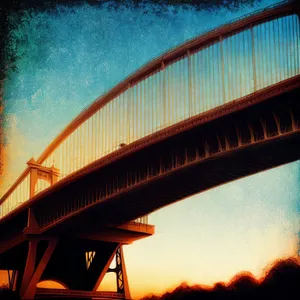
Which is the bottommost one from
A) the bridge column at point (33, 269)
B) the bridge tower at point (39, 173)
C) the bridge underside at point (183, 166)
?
the bridge column at point (33, 269)

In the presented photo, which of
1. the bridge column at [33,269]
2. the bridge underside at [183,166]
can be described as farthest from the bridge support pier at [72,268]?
the bridge underside at [183,166]

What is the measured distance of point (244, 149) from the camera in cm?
3653

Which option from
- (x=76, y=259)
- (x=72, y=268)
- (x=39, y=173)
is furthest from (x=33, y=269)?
(x=39, y=173)

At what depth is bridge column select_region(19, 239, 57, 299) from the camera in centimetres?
5348

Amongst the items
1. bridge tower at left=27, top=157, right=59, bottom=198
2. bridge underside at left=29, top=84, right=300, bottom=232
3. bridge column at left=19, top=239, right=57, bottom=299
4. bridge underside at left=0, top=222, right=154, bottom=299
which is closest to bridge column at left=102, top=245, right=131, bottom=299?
bridge underside at left=0, top=222, right=154, bottom=299

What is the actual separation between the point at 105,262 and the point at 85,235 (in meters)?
6.07

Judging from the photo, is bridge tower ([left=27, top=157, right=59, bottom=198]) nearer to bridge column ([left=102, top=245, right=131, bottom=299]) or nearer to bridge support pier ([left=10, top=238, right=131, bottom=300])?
bridge support pier ([left=10, top=238, right=131, bottom=300])

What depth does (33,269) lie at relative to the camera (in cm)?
5538

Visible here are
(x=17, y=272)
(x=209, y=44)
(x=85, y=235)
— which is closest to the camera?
(x=209, y=44)

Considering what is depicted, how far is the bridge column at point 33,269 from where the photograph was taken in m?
53.5

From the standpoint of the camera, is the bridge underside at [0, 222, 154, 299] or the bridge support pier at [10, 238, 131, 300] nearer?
the bridge support pier at [10, 238, 131, 300]

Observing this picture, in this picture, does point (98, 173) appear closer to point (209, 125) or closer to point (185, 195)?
point (185, 195)

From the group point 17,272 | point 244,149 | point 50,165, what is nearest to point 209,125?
point 244,149

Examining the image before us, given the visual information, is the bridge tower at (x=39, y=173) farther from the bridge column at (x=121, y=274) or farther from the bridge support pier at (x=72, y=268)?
the bridge column at (x=121, y=274)
